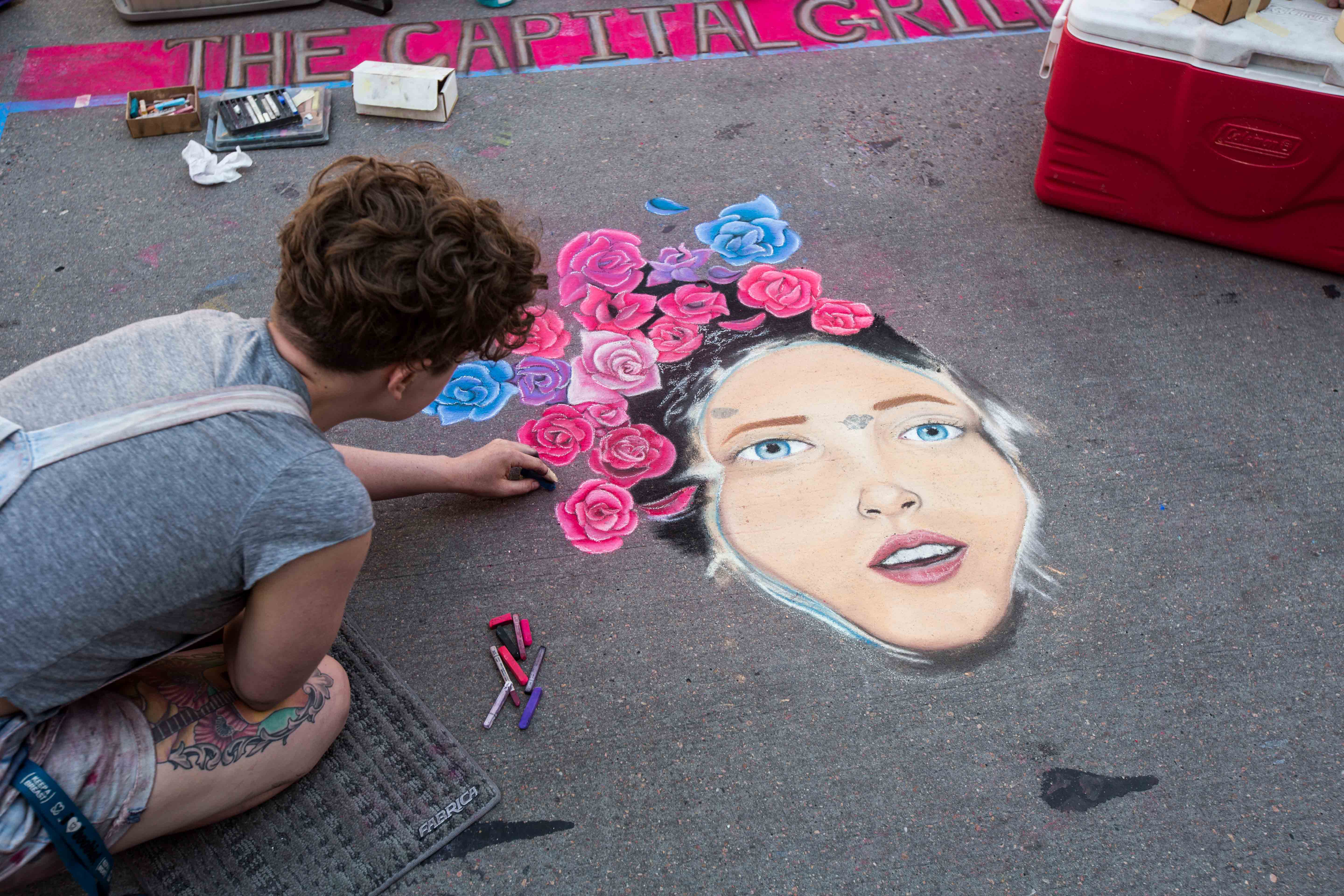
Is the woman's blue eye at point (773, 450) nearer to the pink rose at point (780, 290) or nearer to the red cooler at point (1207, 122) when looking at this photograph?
the pink rose at point (780, 290)

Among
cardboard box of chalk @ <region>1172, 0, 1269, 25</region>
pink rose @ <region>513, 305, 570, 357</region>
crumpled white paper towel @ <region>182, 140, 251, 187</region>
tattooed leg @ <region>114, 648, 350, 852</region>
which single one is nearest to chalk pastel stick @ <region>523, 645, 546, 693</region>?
tattooed leg @ <region>114, 648, 350, 852</region>

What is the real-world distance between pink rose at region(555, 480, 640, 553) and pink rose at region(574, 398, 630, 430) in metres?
0.17

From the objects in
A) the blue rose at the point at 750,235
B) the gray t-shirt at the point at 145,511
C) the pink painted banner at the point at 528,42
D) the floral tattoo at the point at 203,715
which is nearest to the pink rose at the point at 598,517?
the floral tattoo at the point at 203,715

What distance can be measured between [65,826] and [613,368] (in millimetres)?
1465

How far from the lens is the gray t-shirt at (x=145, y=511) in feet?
3.90

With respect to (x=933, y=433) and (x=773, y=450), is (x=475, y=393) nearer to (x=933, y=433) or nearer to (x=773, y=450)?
(x=773, y=450)

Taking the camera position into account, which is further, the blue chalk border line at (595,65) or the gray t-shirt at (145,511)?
the blue chalk border line at (595,65)

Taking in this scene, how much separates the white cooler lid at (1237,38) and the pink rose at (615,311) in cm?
133

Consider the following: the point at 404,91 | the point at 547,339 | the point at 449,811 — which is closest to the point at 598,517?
the point at 547,339

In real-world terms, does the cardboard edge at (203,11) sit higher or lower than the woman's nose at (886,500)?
higher

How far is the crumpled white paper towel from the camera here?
288 centimetres

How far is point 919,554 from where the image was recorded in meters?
2.01

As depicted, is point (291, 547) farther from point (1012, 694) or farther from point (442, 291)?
point (1012, 694)

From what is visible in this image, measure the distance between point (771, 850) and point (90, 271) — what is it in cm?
237
